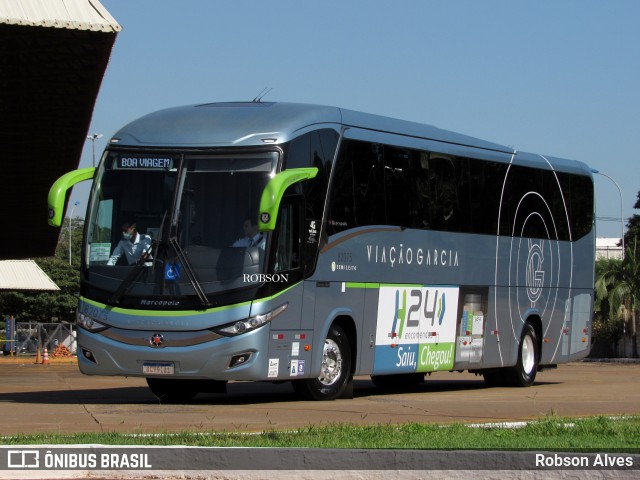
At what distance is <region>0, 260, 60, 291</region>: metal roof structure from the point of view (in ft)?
218

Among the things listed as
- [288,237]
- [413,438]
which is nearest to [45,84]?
[288,237]

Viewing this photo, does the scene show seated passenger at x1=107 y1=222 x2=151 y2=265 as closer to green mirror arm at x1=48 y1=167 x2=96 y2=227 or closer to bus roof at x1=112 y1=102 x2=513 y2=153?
green mirror arm at x1=48 y1=167 x2=96 y2=227

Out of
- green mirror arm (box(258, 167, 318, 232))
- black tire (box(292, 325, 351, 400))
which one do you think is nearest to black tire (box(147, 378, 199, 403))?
black tire (box(292, 325, 351, 400))

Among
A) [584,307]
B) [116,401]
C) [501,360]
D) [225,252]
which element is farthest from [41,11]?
[584,307]

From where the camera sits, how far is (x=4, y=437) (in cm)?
1126

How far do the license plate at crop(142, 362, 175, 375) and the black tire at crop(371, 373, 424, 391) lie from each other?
7.71 metres

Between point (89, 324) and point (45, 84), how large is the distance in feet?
19.0

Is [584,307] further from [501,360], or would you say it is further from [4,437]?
[4,437]

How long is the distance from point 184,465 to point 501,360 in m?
14.6

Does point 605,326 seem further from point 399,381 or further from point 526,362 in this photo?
point 399,381

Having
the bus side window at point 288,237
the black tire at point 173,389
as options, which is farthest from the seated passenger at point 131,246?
the black tire at point 173,389

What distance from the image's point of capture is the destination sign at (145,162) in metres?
17.0

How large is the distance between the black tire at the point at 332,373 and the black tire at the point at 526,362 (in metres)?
6.14

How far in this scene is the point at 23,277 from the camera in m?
68.5
